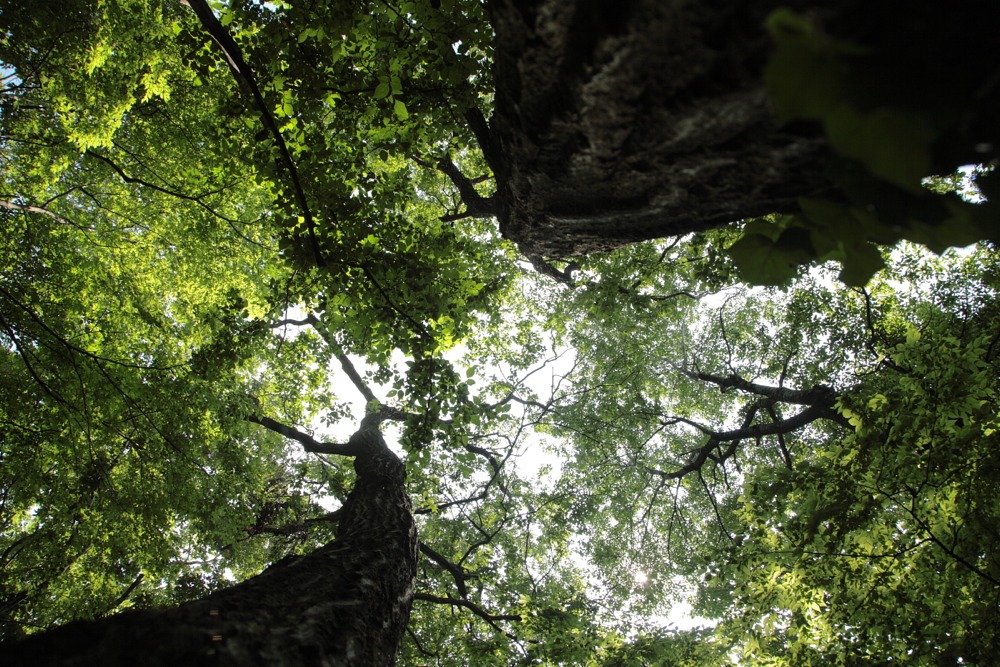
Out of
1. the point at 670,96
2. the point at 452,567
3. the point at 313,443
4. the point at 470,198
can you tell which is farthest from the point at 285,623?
the point at 313,443

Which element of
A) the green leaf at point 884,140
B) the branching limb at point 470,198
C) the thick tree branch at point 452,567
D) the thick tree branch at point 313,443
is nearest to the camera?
the green leaf at point 884,140

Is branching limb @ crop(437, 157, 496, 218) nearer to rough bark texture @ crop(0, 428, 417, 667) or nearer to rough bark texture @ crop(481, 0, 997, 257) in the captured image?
rough bark texture @ crop(481, 0, 997, 257)

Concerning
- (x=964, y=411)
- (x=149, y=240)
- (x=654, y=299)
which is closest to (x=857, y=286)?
(x=964, y=411)

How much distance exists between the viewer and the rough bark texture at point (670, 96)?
76cm

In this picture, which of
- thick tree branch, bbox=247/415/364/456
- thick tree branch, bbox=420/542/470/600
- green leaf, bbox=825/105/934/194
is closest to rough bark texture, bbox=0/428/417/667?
green leaf, bbox=825/105/934/194

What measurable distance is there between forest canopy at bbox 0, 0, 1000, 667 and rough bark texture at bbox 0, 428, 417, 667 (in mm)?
40

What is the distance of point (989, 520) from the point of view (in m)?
→ 3.64

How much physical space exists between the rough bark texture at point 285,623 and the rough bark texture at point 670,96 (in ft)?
7.05

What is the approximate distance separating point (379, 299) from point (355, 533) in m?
1.80

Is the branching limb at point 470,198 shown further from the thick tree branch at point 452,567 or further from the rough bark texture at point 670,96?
the thick tree branch at point 452,567

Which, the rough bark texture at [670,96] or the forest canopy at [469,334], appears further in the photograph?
the forest canopy at [469,334]

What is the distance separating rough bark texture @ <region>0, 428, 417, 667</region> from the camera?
1.29 m

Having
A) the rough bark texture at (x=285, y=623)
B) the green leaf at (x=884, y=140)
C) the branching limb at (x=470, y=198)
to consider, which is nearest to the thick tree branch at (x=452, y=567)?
the rough bark texture at (x=285, y=623)

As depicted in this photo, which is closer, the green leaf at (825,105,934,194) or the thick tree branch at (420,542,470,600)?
the green leaf at (825,105,934,194)
